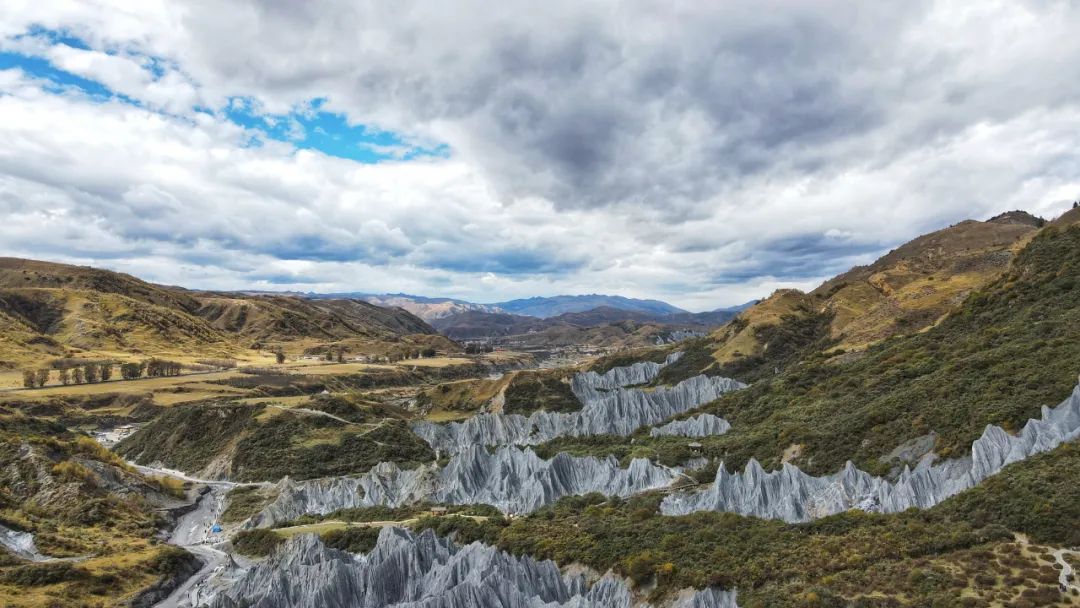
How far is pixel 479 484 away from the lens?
87125 mm

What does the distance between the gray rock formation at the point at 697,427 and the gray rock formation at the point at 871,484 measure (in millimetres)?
33872

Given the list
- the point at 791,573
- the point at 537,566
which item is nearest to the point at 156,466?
the point at 537,566

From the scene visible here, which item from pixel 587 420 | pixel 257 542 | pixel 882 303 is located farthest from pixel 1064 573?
pixel 882 303

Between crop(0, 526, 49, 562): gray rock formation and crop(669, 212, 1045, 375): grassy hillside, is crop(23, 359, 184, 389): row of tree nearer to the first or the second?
crop(0, 526, 49, 562): gray rock formation

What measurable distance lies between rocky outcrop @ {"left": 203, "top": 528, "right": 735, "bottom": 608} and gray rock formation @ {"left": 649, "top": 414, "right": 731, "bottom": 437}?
54.3m

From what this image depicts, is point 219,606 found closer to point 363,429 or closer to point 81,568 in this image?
point 81,568

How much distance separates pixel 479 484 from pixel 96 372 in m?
153

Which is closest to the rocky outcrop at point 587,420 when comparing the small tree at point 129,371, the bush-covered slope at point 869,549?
the bush-covered slope at point 869,549

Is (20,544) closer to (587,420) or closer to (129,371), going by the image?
(587,420)

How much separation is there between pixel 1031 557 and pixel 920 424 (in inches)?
1180

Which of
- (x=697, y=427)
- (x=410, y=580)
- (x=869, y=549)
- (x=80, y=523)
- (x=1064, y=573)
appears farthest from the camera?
(x=697, y=427)

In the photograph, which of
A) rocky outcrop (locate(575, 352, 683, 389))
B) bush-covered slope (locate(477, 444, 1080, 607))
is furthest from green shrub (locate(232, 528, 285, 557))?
rocky outcrop (locate(575, 352, 683, 389))

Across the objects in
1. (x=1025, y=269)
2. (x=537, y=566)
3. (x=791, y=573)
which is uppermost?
(x=1025, y=269)

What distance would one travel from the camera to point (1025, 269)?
290 ft
